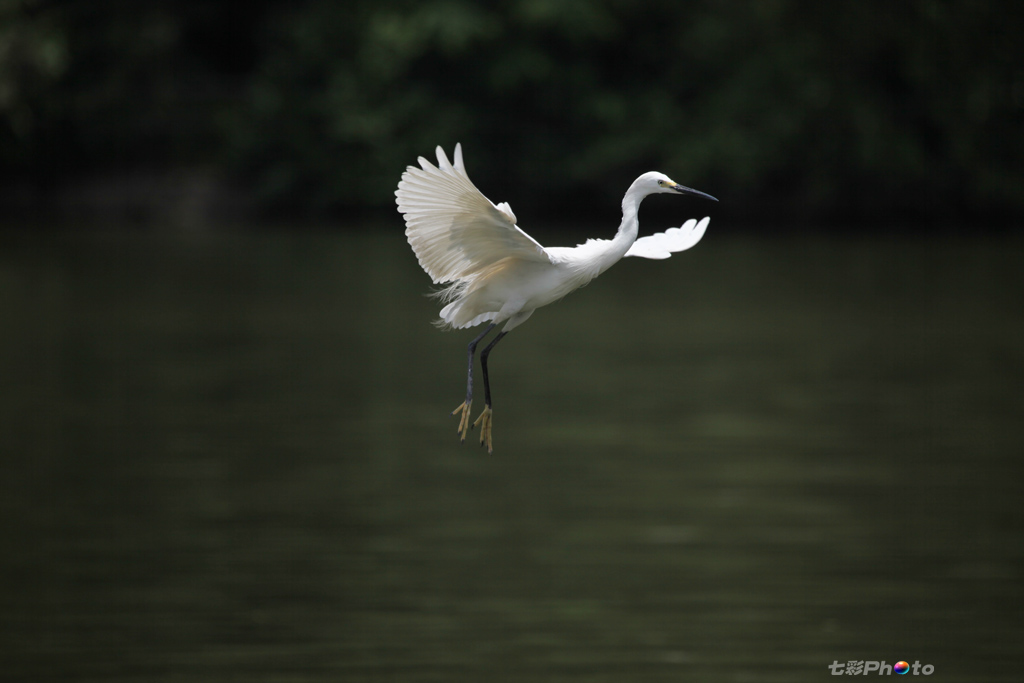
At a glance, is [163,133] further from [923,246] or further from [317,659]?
[317,659]

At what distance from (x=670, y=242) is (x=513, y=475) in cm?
2441

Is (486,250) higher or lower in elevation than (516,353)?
lower

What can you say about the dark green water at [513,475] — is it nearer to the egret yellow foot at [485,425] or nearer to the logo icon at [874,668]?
the logo icon at [874,668]

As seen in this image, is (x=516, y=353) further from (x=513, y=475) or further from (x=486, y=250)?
(x=486, y=250)

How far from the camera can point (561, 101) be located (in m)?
65.0

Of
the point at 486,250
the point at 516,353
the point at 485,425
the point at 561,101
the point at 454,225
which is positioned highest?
the point at 561,101

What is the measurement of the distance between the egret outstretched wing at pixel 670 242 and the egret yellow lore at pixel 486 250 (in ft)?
0.89

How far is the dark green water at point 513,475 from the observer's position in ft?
78.2

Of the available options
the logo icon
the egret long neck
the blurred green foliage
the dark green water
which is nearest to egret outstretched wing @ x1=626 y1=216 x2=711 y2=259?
the egret long neck

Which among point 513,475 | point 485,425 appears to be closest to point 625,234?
point 485,425

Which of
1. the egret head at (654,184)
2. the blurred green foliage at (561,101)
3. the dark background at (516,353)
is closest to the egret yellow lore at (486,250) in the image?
the egret head at (654,184)

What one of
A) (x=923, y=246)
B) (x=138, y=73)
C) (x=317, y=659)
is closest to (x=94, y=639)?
(x=317, y=659)

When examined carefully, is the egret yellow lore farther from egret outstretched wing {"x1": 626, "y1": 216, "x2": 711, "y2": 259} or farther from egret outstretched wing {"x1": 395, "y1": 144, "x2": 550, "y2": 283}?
egret outstretched wing {"x1": 626, "y1": 216, "x2": 711, "y2": 259}

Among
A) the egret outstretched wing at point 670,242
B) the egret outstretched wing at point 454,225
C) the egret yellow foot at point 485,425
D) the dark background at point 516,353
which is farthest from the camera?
the dark background at point 516,353
